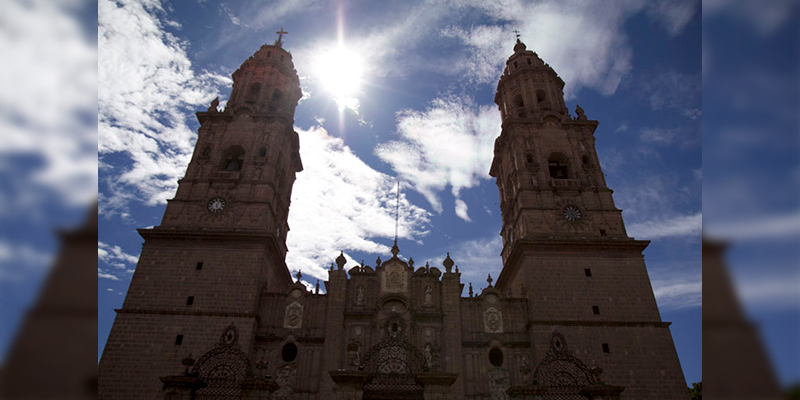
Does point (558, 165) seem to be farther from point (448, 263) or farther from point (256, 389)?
point (256, 389)

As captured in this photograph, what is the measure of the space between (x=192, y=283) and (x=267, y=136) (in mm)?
12202

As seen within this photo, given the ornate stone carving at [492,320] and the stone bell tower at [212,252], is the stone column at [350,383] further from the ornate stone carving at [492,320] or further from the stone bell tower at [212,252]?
the ornate stone carving at [492,320]

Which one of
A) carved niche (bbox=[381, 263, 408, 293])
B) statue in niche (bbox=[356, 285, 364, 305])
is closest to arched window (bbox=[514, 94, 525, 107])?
carved niche (bbox=[381, 263, 408, 293])

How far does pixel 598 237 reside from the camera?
29.5 metres

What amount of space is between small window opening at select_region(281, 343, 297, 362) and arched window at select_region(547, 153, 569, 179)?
21824 millimetres

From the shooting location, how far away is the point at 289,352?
26344 mm

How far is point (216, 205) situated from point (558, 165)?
24763 millimetres

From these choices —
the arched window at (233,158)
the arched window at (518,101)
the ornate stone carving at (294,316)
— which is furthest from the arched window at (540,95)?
the ornate stone carving at (294,316)

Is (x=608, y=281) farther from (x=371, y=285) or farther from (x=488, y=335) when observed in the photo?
(x=371, y=285)

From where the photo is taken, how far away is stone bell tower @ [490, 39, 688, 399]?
2531cm

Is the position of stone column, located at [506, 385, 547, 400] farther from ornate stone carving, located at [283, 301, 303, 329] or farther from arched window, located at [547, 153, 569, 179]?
arched window, located at [547, 153, 569, 179]

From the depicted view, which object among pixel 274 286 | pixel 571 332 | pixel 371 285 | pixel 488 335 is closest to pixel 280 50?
pixel 274 286

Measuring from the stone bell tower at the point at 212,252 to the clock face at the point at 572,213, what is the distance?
1950cm

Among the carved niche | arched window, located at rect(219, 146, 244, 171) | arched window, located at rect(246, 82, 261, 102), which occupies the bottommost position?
the carved niche
